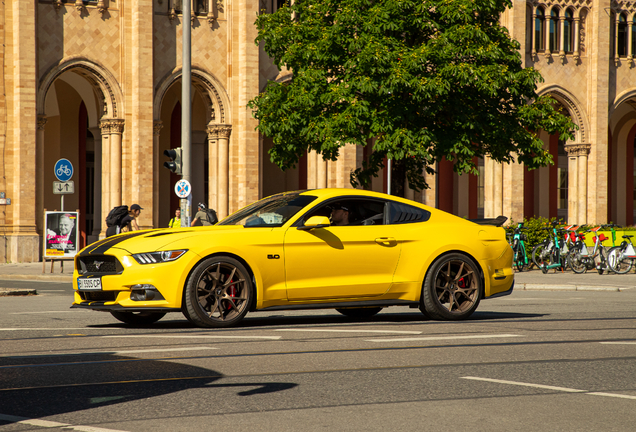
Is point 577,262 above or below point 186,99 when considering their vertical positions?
below

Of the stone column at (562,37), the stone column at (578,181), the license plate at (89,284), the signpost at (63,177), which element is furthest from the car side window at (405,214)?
the stone column at (562,37)

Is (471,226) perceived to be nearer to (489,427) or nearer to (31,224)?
(489,427)

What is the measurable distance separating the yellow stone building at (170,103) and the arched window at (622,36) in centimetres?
7

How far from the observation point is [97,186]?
34.8 metres

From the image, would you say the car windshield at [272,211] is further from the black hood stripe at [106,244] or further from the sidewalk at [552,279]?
the sidewalk at [552,279]

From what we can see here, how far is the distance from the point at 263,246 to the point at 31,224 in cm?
2121

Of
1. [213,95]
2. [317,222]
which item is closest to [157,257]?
[317,222]

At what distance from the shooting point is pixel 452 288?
10.1 meters

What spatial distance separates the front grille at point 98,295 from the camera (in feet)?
29.2

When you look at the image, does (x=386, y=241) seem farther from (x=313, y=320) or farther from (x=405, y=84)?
(x=405, y=84)

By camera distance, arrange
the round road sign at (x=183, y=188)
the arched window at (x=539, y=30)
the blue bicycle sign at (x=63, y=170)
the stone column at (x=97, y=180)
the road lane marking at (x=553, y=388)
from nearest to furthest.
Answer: the road lane marking at (x=553, y=388), the round road sign at (x=183, y=188), the blue bicycle sign at (x=63, y=170), the stone column at (x=97, y=180), the arched window at (x=539, y=30)

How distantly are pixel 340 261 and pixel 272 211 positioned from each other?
36.4 inches

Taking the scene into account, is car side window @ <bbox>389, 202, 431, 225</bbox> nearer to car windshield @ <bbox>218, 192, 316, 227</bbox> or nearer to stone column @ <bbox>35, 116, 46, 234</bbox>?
car windshield @ <bbox>218, 192, 316, 227</bbox>

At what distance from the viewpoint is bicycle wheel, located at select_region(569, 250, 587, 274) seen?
23359mm
